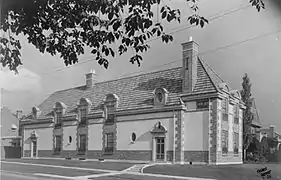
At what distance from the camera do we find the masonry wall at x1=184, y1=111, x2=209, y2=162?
9.23m

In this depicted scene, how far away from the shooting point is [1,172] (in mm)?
2629

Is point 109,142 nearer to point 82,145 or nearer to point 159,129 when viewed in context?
point 82,145

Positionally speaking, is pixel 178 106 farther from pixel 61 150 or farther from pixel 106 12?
pixel 106 12

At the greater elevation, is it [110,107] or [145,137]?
[110,107]

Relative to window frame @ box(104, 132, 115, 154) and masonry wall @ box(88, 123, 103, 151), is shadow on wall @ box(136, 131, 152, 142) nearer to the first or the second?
window frame @ box(104, 132, 115, 154)

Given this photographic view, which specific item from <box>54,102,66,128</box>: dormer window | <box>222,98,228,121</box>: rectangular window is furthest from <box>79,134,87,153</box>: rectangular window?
<box>222,98,228,121</box>: rectangular window

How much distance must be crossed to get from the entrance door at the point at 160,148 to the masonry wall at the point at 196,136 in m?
0.67

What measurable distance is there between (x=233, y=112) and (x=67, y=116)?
4504 millimetres

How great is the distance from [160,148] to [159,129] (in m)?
0.52

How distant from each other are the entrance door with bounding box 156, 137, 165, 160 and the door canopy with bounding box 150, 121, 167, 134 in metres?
0.20

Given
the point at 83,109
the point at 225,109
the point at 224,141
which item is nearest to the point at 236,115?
the point at 225,109

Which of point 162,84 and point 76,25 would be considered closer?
point 76,25

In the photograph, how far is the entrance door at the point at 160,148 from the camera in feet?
32.7

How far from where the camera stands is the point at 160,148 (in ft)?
32.9
